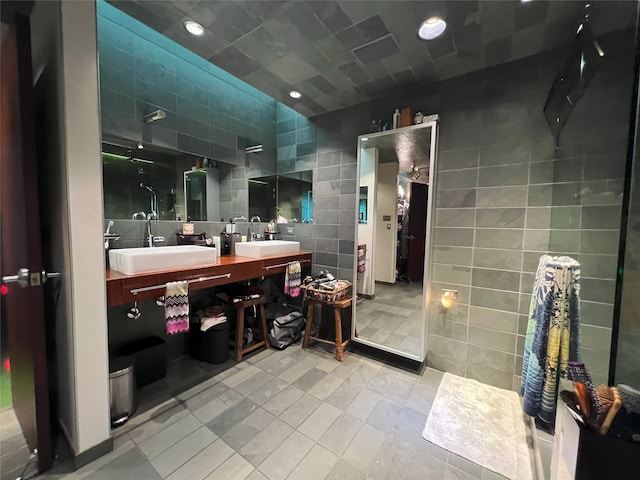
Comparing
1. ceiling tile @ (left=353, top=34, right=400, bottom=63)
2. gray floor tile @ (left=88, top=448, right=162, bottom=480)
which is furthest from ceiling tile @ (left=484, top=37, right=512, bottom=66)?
gray floor tile @ (left=88, top=448, right=162, bottom=480)

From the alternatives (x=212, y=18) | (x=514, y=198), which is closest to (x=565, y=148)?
(x=514, y=198)

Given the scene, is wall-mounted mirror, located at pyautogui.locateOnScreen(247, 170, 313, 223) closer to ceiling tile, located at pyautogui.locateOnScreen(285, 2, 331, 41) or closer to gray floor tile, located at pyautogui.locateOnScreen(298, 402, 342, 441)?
ceiling tile, located at pyautogui.locateOnScreen(285, 2, 331, 41)

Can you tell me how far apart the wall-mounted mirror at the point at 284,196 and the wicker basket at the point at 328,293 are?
2.82ft

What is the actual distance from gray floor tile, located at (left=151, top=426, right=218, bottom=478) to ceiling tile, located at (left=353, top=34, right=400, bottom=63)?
2.75m

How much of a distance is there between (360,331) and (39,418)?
2.29 meters

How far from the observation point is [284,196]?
3148mm

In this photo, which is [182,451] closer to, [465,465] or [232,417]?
[232,417]

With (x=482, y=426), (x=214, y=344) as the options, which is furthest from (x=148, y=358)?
(x=482, y=426)

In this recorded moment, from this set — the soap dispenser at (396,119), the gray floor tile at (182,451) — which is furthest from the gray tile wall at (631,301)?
the gray floor tile at (182,451)

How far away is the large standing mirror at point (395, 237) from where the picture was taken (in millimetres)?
2174

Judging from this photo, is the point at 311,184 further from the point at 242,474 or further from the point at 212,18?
the point at 242,474

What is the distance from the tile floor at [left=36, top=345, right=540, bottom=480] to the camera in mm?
1294

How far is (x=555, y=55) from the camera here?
168cm

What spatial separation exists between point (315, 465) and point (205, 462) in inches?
23.7
